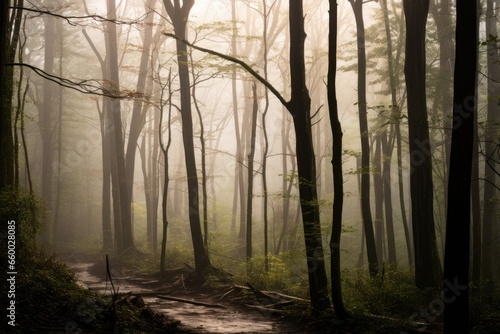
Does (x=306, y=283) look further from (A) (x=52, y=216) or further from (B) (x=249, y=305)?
(A) (x=52, y=216)

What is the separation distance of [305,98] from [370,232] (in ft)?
20.4

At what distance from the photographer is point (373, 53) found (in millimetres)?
19250

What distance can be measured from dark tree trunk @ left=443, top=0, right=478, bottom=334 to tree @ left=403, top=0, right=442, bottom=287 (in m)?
4.86

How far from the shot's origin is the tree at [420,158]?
11.5m

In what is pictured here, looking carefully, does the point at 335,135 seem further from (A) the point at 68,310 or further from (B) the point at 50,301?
(B) the point at 50,301

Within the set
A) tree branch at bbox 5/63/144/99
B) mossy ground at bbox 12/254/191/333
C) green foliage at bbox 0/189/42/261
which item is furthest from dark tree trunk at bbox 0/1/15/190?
mossy ground at bbox 12/254/191/333

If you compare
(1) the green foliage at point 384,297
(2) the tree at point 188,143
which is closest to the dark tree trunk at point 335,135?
(1) the green foliage at point 384,297

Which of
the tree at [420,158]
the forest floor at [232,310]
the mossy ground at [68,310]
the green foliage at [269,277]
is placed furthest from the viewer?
the green foliage at [269,277]

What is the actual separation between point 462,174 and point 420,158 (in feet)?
16.5

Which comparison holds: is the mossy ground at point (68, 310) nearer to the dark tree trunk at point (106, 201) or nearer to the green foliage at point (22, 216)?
the green foliage at point (22, 216)

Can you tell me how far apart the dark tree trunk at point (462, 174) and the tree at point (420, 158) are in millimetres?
4863

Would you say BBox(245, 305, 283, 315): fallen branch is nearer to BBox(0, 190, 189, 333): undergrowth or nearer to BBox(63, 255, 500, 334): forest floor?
BBox(63, 255, 500, 334): forest floor

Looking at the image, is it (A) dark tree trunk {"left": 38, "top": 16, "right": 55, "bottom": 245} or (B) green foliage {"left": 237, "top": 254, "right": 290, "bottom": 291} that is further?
(A) dark tree trunk {"left": 38, "top": 16, "right": 55, "bottom": 245}

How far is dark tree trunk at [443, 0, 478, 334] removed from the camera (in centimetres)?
667
